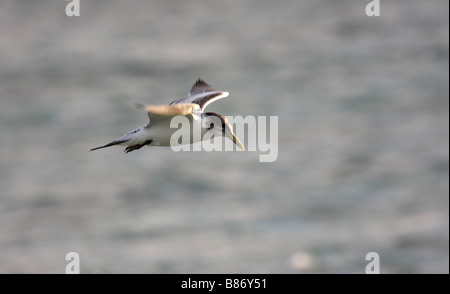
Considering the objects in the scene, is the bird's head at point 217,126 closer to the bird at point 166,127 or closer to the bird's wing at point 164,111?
the bird at point 166,127

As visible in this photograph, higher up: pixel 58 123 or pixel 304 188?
pixel 58 123

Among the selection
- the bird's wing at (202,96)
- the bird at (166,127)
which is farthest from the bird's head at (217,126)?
the bird's wing at (202,96)

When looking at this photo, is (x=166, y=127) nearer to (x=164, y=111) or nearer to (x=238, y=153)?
(x=164, y=111)

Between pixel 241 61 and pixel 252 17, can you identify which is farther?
pixel 252 17

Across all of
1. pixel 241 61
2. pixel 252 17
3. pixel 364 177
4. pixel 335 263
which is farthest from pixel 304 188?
pixel 252 17

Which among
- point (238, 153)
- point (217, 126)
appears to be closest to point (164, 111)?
point (217, 126)

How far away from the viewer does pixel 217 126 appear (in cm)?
844

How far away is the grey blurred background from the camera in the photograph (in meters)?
32.5

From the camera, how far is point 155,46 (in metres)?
43.6

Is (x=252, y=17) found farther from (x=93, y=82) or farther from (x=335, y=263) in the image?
(x=335, y=263)

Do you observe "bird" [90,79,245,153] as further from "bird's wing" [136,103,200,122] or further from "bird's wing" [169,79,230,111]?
"bird's wing" [169,79,230,111]

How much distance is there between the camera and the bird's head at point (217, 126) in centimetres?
836

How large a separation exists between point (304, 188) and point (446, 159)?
223 inches

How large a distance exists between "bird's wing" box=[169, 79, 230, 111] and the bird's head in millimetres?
883
